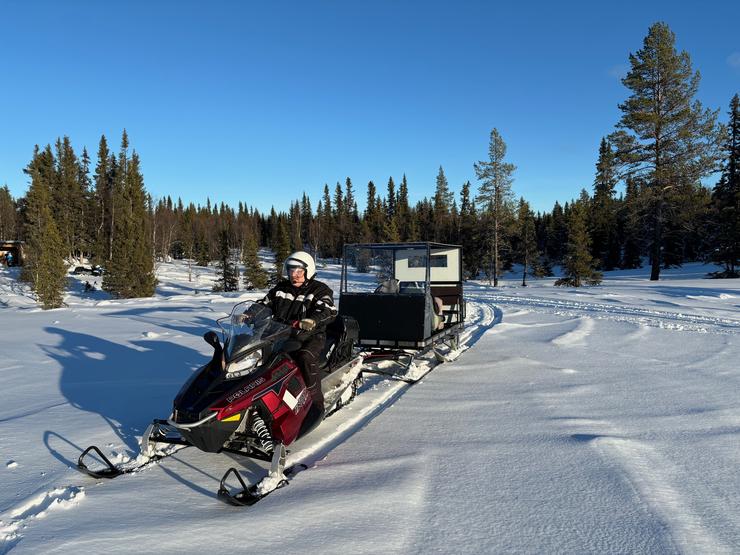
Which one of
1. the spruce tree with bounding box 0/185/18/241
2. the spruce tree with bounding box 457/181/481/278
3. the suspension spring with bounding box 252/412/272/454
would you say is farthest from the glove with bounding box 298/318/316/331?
the spruce tree with bounding box 0/185/18/241

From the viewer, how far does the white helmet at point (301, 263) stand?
5129 mm

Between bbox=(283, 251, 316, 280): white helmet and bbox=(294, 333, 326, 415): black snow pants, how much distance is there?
3.13 ft

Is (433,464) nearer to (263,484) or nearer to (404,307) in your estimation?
(263,484)

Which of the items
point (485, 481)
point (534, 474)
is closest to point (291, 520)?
point (485, 481)

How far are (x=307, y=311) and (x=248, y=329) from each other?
97cm

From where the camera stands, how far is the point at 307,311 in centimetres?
494

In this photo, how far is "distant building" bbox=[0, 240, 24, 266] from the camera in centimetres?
4978

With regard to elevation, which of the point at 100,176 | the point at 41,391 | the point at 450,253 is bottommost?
the point at 41,391

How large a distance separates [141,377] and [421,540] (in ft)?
17.8

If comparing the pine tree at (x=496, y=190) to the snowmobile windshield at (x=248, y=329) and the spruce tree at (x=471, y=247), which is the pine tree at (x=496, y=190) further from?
the snowmobile windshield at (x=248, y=329)

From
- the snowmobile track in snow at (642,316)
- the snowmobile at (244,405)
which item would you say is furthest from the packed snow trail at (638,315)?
the snowmobile at (244,405)

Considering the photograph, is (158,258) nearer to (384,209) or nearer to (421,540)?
(384,209)

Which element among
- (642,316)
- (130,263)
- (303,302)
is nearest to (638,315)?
(642,316)

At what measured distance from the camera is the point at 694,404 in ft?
17.0
